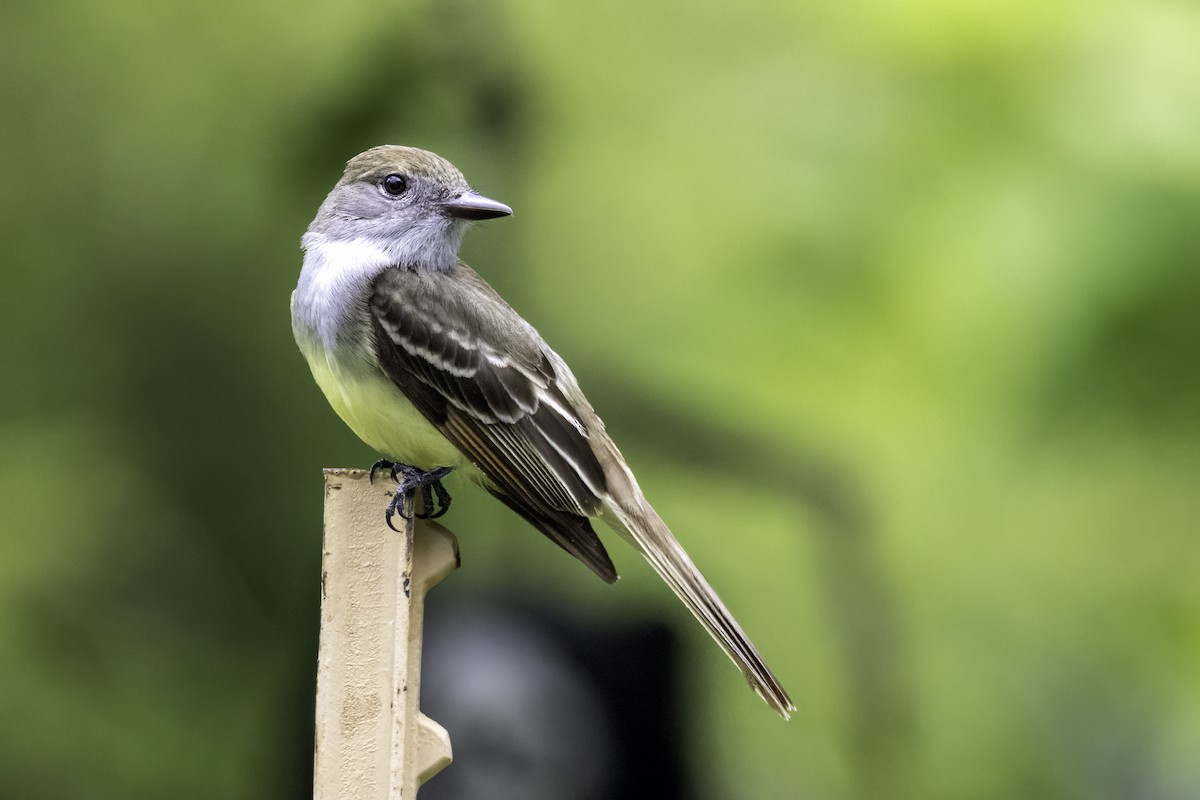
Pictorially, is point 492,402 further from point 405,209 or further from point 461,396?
point 405,209

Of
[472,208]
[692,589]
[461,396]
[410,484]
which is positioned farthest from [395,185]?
[692,589]

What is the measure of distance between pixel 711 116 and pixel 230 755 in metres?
1.59

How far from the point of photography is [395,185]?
183 centimetres

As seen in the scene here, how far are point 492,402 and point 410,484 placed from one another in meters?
0.31

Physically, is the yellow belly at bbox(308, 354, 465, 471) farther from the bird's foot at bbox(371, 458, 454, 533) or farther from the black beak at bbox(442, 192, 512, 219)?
the black beak at bbox(442, 192, 512, 219)

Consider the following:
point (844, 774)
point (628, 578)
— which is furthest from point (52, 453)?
point (844, 774)

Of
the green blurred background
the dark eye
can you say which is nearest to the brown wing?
the dark eye

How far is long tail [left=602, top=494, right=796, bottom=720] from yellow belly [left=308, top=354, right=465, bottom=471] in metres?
0.23

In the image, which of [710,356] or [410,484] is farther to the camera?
[710,356]

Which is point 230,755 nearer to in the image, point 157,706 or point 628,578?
point 157,706

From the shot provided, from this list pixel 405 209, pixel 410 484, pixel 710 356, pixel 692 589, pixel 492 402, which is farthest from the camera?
pixel 710 356

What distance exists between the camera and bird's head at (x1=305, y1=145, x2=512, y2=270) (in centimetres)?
178

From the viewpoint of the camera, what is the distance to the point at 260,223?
2604 millimetres

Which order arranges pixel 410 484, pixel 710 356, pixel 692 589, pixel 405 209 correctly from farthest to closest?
pixel 710 356 → pixel 405 209 → pixel 692 589 → pixel 410 484
